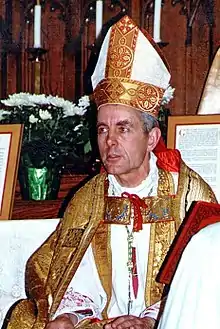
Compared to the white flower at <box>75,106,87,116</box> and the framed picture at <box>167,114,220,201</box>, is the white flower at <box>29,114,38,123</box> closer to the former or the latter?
the white flower at <box>75,106,87,116</box>

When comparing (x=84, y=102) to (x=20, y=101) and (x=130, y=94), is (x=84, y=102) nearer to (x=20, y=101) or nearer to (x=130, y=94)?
(x=20, y=101)

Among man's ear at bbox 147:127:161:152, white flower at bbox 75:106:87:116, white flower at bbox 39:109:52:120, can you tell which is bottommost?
man's ear at bbox 147:127:161:152

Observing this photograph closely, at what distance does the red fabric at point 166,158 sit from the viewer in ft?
9.54

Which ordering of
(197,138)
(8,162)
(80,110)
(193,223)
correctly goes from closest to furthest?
(193,223) → (8,162) → (197,138) → (80,110)

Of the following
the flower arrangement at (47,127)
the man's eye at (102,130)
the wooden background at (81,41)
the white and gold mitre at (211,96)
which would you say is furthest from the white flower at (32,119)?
the wooden background at (81,41)

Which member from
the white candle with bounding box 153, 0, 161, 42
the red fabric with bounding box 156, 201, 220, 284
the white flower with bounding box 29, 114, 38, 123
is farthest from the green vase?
the red fabric with bounding box 156, 201, 220, 284

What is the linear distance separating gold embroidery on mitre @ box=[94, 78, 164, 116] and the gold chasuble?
0.80 feet

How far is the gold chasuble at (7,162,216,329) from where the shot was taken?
2795 millimetres

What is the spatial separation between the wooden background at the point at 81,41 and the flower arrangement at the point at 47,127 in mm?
840

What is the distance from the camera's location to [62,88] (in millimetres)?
4297

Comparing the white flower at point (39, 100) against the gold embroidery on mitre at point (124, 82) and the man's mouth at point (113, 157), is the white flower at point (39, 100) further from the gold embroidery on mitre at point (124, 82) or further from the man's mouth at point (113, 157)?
the man's mouth at point (113, 157)

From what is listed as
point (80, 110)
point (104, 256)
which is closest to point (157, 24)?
point (80, 110)

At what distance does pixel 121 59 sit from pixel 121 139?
294mm

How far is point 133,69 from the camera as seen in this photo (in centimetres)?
286
